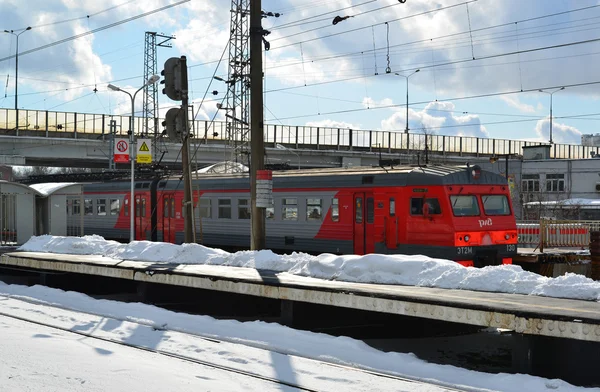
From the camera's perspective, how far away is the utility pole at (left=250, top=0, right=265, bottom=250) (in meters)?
18.6

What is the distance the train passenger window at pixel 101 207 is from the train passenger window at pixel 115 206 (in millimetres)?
611

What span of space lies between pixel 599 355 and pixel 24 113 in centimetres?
5890

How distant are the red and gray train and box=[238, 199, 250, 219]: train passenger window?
33 mm

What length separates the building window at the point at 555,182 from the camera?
78.8m

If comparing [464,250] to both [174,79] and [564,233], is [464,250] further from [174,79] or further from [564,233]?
[564,233]

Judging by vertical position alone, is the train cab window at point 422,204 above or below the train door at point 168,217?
above

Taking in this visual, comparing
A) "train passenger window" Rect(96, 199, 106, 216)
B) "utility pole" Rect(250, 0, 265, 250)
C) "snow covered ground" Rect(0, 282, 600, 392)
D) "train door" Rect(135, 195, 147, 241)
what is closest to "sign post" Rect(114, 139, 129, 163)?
"train door" Rect(135, 195, 147, 241)

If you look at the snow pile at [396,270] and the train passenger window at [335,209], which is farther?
the train passenger window at [335,209]

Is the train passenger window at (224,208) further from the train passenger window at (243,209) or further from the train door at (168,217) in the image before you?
the train door at (168,217)

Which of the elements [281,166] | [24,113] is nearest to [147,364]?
[281,166]

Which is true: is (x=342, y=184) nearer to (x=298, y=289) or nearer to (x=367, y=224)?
(x=367, y=224)

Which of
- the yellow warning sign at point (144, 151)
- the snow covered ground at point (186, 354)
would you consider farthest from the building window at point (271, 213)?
the yellow warning sign at point (144, 151)

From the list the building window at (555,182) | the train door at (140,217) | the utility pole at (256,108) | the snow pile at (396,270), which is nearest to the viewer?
the snow pile at (396,270)

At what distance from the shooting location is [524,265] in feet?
79.7
